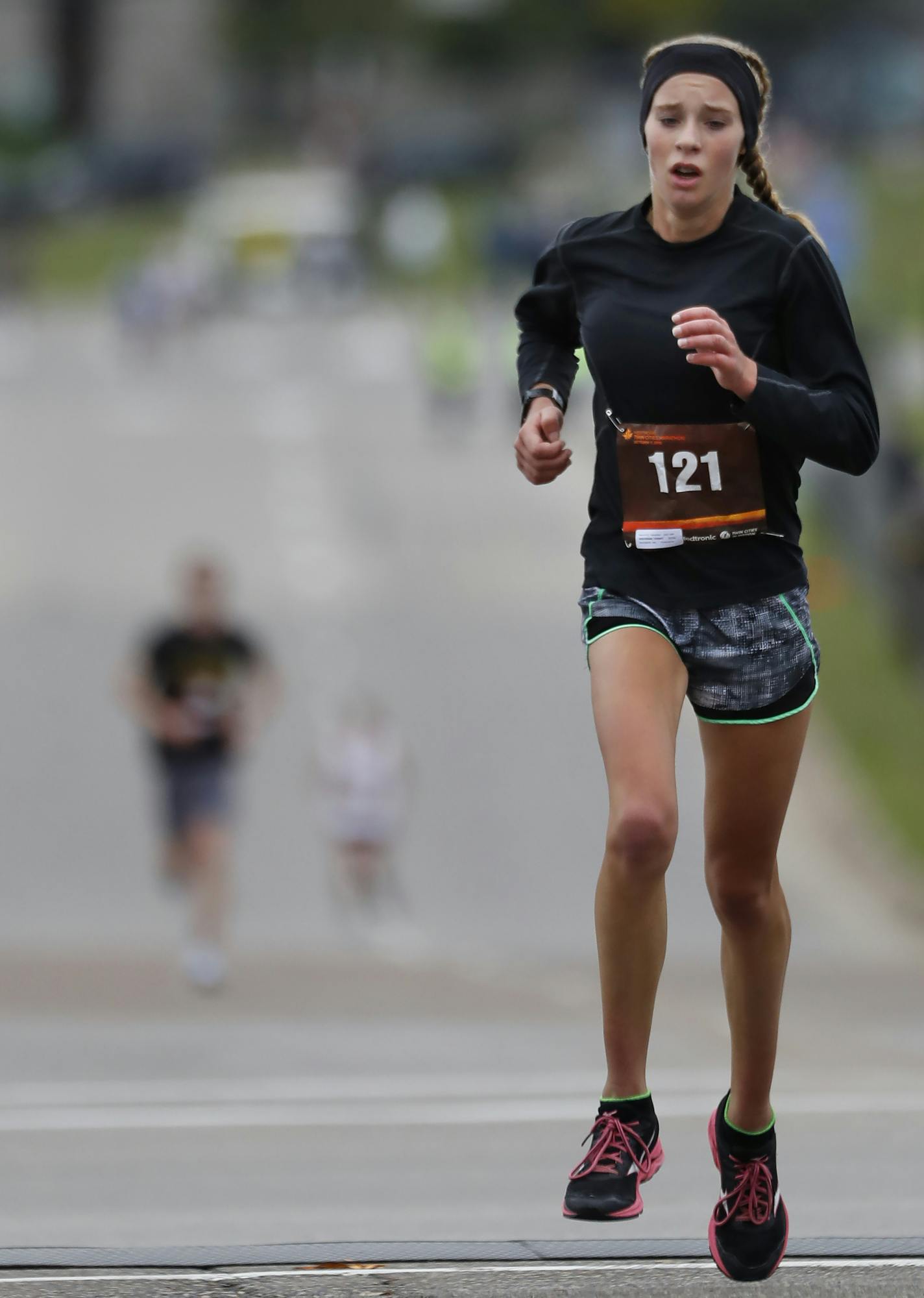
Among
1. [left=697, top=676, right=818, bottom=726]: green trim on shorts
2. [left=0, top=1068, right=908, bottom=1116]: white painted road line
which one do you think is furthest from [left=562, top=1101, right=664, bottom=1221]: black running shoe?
[left=0, top=1068, right=908, bottom=1116]: white painted road line

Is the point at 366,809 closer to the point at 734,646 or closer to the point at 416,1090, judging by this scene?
the point at 416,1090

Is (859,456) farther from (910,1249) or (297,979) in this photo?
(297,979)

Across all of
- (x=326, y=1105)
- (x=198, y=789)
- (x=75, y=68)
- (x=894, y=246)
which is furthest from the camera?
(x=75, y=68)

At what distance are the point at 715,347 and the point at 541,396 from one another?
2.03 ft

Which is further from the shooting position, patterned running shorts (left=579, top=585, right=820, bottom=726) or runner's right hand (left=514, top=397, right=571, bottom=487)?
runner's right hand (left=514, top=397, right=571, bottom=487)

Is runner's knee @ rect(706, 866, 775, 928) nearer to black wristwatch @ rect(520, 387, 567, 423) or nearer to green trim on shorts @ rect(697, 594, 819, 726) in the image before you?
green trim on shorts @ rect(697, 594, 819, 726)

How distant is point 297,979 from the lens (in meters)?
15.6

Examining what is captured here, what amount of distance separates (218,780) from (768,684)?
8992 millimetres

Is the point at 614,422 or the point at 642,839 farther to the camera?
the point at 614,422

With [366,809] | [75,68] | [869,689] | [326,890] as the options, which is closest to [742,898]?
[366,809]

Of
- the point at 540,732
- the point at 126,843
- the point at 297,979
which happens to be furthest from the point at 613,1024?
the point at 540,732

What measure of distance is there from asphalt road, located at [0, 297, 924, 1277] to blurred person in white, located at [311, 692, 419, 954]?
0.33 metres

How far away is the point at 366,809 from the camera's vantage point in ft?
62.8

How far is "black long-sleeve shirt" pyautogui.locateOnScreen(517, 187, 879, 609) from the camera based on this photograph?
5.00 metres
